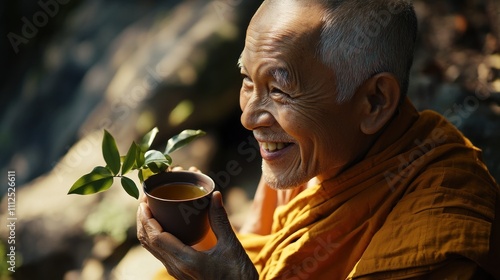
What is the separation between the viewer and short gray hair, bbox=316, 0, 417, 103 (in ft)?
7.72

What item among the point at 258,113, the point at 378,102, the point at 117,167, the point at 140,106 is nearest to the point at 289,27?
the point at 258,113

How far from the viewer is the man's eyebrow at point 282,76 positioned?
2402mm

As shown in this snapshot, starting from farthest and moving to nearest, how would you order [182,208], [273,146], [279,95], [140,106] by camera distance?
[140,106], [273,146], [279,95], [182,208]

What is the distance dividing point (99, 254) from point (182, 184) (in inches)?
81.3

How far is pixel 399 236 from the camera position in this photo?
233cm

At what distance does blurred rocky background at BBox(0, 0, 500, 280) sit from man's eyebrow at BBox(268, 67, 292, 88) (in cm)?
190

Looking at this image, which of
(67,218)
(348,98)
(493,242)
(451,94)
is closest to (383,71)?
(348,98)

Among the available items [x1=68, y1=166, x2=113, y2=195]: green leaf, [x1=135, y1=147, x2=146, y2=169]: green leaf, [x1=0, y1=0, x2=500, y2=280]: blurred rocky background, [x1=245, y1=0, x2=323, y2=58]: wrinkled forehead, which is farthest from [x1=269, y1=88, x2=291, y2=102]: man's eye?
[x1=0, y1=0, x2=500, y2=280]: blurred rocky background

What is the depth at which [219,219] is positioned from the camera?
242cm

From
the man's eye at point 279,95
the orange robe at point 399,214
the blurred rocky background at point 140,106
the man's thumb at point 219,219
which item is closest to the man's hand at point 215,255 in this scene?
the man's thumb at point 219,219

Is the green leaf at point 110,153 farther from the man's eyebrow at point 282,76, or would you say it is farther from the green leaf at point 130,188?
the man's eyebrow at point 282,76

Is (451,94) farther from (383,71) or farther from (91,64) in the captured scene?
(91,64)

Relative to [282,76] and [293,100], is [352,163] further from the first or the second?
[282,76]

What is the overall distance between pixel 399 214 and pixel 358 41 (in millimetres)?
680
